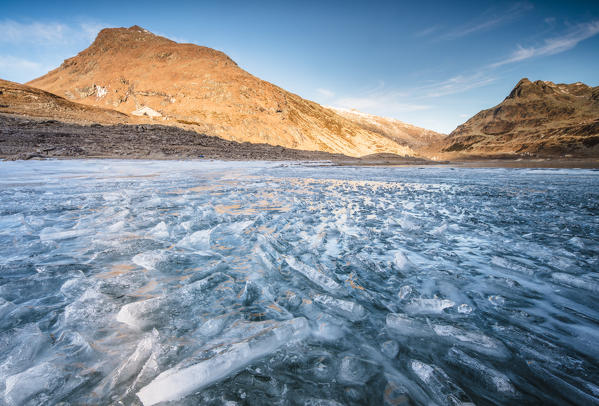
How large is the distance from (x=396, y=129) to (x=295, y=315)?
165726 mm

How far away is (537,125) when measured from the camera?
9656cm

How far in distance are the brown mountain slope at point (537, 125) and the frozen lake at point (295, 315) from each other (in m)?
82.1

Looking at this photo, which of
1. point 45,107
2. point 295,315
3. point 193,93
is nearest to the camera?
point 295,315

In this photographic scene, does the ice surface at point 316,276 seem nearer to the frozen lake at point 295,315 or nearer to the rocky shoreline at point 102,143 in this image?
the frozen lake at point 295,315

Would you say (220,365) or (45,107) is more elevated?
(45,107)

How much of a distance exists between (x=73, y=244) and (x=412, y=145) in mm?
147832

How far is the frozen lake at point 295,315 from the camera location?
100 centimetres

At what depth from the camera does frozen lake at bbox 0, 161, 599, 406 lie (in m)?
1.00

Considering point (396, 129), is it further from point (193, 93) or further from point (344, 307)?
point (344, 307)

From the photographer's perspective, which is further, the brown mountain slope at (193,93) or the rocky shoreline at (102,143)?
the brown mountain slope at (193,93)

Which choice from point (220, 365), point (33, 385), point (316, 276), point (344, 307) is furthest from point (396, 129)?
point (33, 385)

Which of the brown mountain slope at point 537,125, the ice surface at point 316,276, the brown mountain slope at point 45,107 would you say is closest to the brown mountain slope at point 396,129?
the brown mountain slope at point 537,125

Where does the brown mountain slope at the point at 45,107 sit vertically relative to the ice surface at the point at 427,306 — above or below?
above

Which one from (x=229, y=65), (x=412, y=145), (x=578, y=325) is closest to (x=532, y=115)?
(x=412, y=145)
